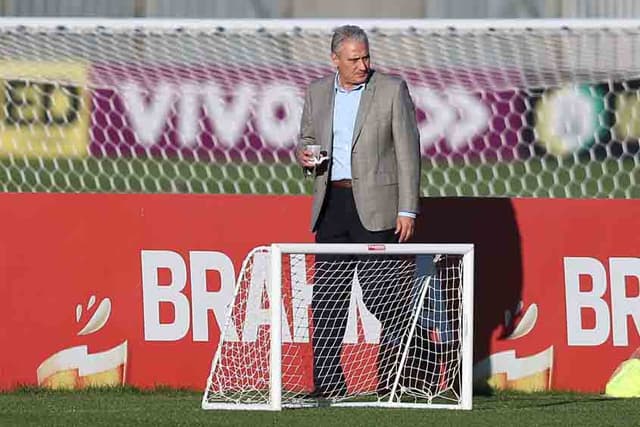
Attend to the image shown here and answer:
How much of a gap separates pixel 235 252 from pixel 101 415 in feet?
5.23

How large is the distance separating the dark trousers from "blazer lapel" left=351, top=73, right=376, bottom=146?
28 cm

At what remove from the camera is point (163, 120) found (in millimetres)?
11531

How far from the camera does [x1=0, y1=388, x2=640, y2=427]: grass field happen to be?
742cm

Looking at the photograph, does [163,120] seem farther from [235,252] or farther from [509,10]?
[509,10]

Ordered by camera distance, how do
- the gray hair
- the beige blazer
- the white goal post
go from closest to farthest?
the gray hair
the beige blazer
the white goal post

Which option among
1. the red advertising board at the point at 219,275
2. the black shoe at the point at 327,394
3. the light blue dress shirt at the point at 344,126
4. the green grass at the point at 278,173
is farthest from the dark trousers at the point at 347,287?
the green grass at the point at 278,173

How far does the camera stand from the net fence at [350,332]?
8.29m

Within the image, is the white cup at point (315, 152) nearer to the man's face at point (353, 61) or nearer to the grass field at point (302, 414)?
the man's face at point (353, 61)

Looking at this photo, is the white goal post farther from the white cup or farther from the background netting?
the background netting

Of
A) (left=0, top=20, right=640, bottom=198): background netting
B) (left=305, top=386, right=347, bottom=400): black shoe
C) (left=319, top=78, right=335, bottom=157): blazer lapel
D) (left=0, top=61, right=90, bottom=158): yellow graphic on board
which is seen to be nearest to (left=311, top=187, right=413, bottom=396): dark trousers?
(left=305, top=386, right=347, bottom=400): black shoe

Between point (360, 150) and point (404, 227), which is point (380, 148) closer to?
point (360, 150)

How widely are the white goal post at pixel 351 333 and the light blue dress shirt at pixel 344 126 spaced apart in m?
0.43

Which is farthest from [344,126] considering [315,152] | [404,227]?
[404,227]

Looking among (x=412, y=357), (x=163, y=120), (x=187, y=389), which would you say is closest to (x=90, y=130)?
(x=163, y=120)
